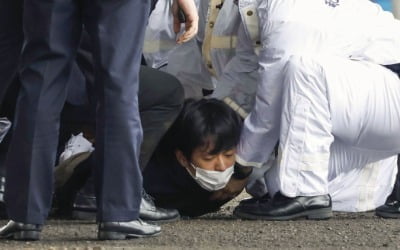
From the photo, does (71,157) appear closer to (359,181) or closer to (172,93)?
(172,93)

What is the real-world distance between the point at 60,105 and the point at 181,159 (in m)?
1.08

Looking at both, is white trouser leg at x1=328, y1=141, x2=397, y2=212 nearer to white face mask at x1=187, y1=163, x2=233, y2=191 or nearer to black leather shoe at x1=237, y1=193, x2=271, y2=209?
black leather shoe at x1=237, y1=193, x2=271, y2=209

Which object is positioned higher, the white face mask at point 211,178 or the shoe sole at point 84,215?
the white face mask at point 211,178

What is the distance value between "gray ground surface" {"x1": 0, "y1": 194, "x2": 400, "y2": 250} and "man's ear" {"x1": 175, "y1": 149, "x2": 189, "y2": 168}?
245 millimetres

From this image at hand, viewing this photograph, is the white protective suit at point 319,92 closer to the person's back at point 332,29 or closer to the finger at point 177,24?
the person's back at point 332,29

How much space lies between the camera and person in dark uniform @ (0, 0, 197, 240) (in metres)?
3.68

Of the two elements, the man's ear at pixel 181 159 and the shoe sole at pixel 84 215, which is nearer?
the shoe sole at pixel 84 215

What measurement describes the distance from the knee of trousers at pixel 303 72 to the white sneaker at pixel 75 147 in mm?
900

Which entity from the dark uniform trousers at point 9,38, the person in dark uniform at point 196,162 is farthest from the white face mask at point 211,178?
the dark uniform trousers at point 9,38

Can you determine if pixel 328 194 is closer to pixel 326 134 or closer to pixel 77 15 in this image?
pixel 326 134

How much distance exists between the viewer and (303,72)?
474 centimetres

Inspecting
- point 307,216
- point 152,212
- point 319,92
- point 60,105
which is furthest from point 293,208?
point 60,105

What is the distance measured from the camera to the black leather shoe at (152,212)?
14.6ft

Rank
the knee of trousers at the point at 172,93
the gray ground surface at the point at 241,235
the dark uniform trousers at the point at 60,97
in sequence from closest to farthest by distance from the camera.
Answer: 1. the dark uniform trousers at the point at 60,97
2. the gray ground surface at the point at 241,235
3. the knee of trousers at the point at 172,93
